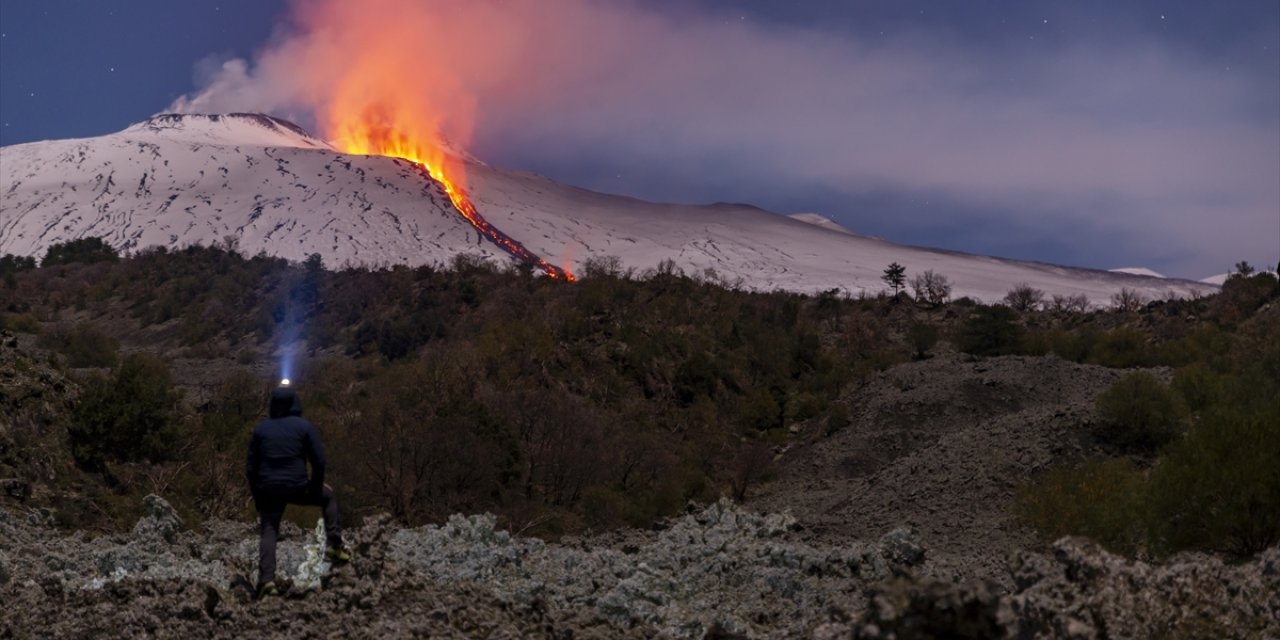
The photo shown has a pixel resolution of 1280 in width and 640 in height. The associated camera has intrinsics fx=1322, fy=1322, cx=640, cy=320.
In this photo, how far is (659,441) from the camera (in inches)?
1152

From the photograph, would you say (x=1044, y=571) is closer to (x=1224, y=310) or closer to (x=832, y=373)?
(x=832, y=373)

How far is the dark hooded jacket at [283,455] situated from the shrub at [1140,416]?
18218 mm

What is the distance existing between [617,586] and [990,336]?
111 feet

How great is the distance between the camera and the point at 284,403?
23.5ft

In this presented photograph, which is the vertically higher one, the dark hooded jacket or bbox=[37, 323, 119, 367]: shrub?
the dark hooded jacket

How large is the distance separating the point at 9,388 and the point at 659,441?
14.4 meters

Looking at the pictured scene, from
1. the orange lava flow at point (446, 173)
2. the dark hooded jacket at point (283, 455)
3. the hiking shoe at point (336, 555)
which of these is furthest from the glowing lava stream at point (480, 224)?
the dark hooded jacket at point (283, 455)

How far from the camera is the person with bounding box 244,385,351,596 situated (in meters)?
7.05

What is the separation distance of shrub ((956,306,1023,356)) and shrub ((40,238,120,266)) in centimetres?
4655

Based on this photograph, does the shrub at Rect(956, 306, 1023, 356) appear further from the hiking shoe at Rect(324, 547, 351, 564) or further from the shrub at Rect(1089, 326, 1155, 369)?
the hiking shoe at Rect(324, 547, 351, 564)

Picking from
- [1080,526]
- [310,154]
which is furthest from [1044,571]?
[310,154]

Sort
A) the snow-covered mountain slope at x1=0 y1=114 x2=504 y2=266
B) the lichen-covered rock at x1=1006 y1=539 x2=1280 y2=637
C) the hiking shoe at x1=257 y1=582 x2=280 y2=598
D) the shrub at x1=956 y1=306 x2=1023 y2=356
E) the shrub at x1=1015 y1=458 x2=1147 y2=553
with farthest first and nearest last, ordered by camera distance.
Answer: the snow-covered mountain slope at x1=0 y1=114 x2=504 y2=266 < the shrub at x1=956 y1=306 x2=1023 y2=356 < the shrub at x1=1015 y1=458 x2=1147 y2=553 < the hiking shoe at x1=257 y1=582 x2=280 y2=598 < the lichen-covered rock at x1=1006 y1=539 x2=1280 y2=637

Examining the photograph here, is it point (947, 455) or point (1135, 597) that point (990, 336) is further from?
point (1135, 597)

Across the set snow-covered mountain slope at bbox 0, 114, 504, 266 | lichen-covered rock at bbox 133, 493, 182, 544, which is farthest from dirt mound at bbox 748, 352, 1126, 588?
snow-covered mountain slope at bbox 0, 114, 504, 266
